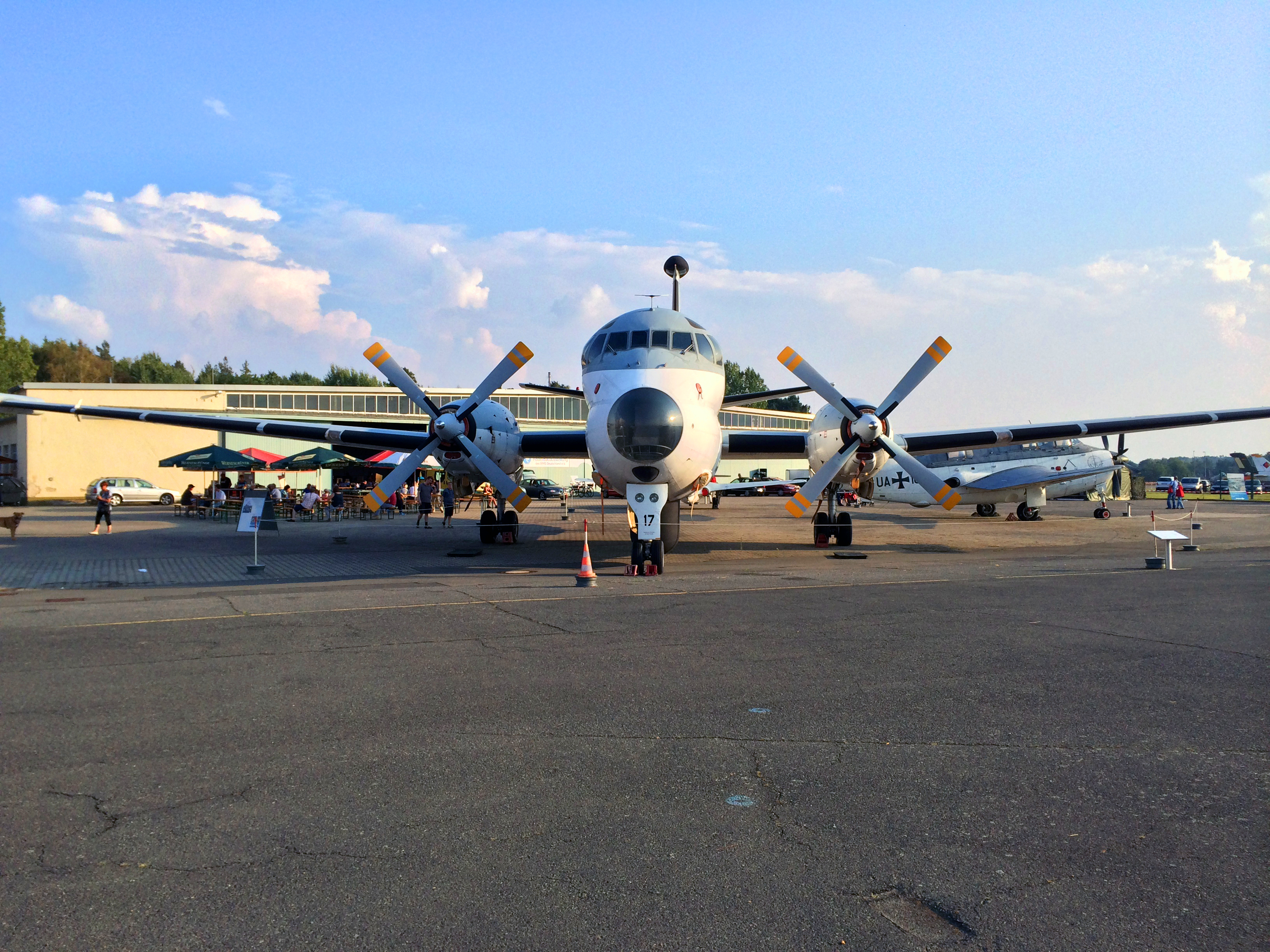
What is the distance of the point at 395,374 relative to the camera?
1911 centimetres

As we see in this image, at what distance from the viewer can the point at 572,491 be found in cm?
6131

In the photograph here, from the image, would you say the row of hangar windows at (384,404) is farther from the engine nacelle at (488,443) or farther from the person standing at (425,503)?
the engine nacelle at (488,443)

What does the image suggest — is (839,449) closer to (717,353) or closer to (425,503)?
(717,353)

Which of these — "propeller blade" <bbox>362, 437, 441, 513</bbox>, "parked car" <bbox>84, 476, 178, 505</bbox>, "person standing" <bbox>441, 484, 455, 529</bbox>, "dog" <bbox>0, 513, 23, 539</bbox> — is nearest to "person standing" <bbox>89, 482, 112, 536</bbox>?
"dog" <bbox>0, 513, 23, 539</bbox>

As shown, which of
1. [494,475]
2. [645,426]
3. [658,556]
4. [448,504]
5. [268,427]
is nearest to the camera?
[645,426]

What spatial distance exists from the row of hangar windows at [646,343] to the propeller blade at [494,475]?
3.59m

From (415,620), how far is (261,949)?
6.84 meters

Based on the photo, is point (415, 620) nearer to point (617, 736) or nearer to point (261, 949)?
point (617, 736)

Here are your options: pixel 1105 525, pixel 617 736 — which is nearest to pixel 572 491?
pixel 1105 525

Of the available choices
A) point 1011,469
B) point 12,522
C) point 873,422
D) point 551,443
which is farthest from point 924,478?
point 12,522

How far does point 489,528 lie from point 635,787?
1704 cm

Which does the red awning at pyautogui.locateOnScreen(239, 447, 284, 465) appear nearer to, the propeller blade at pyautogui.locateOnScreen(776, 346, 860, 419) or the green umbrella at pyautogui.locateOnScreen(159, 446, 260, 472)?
the green umbrella at pyautogui.locateOnScreen(159, 446, 260, 472)

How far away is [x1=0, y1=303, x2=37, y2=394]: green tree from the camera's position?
208ft

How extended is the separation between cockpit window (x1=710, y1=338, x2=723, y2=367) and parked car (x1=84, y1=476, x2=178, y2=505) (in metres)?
40.2
